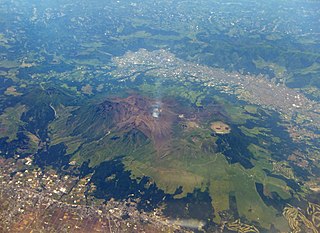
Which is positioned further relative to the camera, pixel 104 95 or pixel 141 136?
pixel 104 95

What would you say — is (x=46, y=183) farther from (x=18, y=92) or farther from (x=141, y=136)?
(x=18, y=92)

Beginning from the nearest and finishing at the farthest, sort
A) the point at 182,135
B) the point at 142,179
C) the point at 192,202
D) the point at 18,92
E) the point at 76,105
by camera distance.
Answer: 1. the point at 192,202
2. the point at 142,179
3. the point at 182,135
4. the point at 76,105
5. the point at 18,92

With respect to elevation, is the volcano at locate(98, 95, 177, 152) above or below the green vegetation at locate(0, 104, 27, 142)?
above

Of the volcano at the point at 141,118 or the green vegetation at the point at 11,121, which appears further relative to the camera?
the green vegetation at the point at 11,121

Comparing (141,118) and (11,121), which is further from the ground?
(141,118)

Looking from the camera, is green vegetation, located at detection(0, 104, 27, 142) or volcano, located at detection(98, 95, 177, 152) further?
green vegetation, located at detection(0, 104, 27, 142)

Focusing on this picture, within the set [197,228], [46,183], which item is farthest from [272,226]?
[46,183]

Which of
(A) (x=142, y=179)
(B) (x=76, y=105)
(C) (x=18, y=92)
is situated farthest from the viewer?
(C) (x=18, y=92)

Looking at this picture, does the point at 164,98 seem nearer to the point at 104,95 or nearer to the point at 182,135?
the point at 104,95

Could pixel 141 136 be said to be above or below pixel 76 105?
above

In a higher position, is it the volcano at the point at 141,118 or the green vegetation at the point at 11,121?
the volcano at the point at 141,118

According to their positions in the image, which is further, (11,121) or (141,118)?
(11,121)
